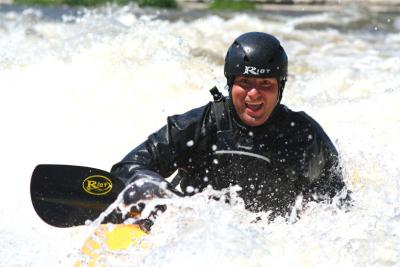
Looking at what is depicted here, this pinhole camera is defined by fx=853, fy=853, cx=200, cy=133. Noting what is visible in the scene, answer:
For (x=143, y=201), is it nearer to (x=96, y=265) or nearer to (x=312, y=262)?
(x=96, y=265)

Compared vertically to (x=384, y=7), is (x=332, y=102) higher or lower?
higher

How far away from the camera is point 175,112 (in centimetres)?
702

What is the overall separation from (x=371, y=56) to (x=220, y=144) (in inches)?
302

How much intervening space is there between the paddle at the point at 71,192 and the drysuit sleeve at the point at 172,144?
0.23 metres

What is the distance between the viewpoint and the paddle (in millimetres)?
3348

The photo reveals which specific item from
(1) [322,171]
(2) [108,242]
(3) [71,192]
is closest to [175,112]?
(1) [322,171]

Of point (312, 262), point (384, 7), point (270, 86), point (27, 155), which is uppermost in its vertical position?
point (270, 86)

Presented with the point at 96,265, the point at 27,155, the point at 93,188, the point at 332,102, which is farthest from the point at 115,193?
the point at 332,102

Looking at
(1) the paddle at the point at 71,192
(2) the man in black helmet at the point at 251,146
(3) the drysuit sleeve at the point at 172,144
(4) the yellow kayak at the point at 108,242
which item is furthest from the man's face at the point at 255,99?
(4) the yellow kayak at the point at 108,242

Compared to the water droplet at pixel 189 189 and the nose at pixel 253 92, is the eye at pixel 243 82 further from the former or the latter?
the water droplet at pixel 189 189

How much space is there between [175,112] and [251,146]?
338 centimetres

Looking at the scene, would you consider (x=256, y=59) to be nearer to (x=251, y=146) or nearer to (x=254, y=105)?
(x=254, y=105)

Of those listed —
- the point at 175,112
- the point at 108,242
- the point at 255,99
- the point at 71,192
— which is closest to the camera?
the point at 108,242

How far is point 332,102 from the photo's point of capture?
295 inches
